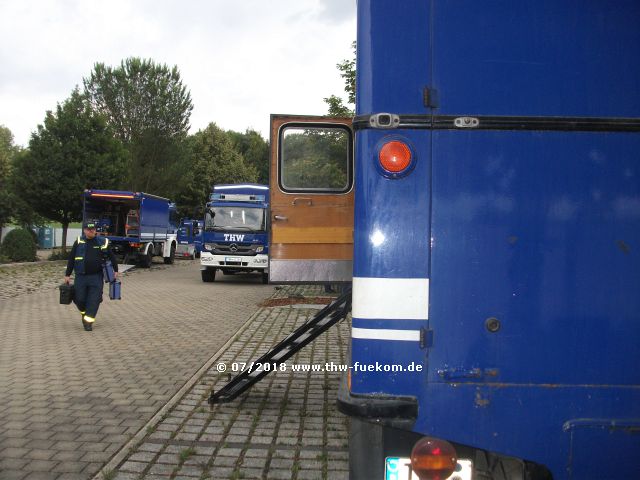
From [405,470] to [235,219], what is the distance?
17220 mm

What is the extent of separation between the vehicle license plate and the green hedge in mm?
25923

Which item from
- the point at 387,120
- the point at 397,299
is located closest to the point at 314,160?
the point at 387,120

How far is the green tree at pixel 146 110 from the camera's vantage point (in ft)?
136

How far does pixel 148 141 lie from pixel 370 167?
137 ft

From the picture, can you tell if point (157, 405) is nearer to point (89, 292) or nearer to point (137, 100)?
point (89, 292)

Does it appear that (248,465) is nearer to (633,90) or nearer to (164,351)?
(633,90)

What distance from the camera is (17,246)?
25.0 meters

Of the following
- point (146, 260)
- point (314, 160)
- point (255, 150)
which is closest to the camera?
point (314, 160)

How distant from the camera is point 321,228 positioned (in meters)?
3.97

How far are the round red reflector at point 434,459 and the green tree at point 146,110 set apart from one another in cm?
4055

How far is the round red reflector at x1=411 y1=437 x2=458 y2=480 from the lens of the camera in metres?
2.30

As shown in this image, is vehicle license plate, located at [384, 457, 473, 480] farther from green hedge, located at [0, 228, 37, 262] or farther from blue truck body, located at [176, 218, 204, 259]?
blue truck body, located at [176, 218, 204, 259]

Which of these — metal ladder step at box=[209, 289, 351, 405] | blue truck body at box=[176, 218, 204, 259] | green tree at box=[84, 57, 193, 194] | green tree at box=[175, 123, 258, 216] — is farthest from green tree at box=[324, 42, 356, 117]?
green tree at box=[175, 123, 258, 216]

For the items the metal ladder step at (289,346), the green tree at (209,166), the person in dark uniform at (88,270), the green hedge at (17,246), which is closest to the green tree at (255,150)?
the green tree at (209,166)
